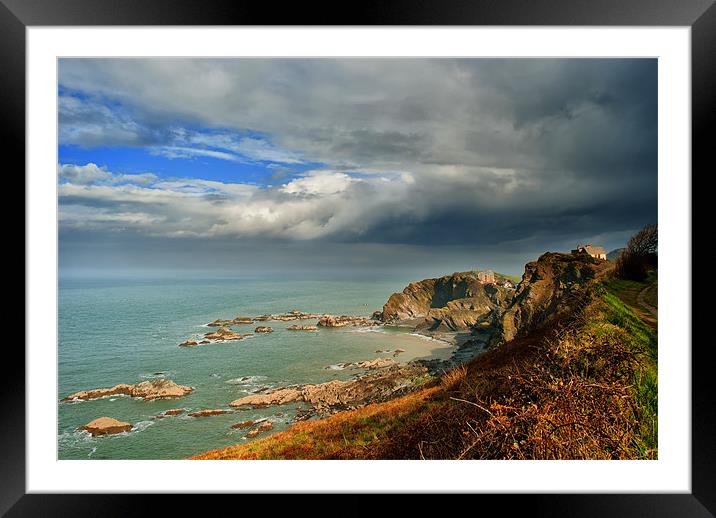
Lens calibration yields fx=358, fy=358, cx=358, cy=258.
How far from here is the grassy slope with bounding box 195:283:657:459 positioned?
1.99 meters

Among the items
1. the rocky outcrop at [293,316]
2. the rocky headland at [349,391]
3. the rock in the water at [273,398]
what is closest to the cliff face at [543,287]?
the rocky headland at [349,391]

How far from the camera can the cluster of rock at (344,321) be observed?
9961 mm

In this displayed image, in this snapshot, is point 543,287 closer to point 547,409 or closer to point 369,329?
point 369,329

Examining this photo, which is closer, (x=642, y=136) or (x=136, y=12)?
(x=136, y=12)

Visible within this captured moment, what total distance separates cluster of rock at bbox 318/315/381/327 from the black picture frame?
26.6 feet

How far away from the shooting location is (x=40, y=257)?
6.35 ft

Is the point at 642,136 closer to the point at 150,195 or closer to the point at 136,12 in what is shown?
the point at 136,12

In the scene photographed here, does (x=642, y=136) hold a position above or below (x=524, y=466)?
above

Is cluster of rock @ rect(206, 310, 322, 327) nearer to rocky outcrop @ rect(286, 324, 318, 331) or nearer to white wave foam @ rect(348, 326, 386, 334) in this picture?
rocky outcrop @ rect(286, 324, 318, 331)

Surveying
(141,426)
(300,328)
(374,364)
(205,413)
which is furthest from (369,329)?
Answer: (141,426)

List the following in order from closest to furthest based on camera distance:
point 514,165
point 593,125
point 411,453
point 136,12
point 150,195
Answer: point 136,12 → point 411,453 → point 593,125 → point 514,165 → point 150,195

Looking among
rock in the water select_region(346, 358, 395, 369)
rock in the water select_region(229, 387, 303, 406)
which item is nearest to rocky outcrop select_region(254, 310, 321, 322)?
rock in the water select_region(346, 358, 395, 369)

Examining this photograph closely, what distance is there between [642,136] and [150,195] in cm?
827

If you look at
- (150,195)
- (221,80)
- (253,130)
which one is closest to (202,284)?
(150,195)
